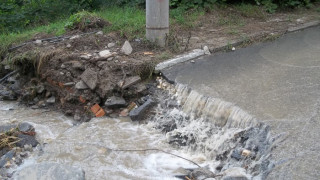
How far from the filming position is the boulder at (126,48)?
6.52 metres

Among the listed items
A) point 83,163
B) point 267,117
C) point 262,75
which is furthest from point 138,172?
point 262,75

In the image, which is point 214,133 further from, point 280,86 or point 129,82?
point 129,82

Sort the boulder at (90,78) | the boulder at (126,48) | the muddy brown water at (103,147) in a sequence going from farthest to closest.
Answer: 1. the boulder at (126,48)
2. the boulder at (90,78)
3. the muddy brown water at (103,147)

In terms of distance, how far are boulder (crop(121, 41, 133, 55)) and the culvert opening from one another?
0.92m

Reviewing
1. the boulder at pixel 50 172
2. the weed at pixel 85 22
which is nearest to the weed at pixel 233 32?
the weed at pixel 85 22

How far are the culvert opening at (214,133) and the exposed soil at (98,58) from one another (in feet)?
2.07

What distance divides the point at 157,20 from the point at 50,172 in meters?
3.42

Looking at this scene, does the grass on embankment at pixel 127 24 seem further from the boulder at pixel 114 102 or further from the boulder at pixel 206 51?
the boulder at pixel 114 102

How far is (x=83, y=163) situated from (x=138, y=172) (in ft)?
2.47

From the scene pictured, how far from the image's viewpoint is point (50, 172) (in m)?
4.27

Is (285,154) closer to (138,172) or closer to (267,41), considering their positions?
(138,172)

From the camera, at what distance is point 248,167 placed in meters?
4.02

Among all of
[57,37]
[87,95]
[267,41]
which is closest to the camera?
[87,95]

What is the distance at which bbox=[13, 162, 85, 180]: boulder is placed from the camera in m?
4.19
